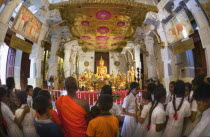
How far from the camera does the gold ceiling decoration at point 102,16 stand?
6.99 meters

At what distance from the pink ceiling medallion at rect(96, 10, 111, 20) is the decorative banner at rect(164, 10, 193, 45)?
Result: 3696 millimetres

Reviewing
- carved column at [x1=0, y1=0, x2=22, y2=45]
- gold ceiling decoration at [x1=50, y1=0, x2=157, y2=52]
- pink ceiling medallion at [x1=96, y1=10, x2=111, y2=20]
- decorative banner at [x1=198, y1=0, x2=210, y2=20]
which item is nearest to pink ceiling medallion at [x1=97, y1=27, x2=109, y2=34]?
gold ceiling decoration at [x1=50, y1=0, x2=157, y2=52]

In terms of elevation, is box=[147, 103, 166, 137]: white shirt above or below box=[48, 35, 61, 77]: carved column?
below

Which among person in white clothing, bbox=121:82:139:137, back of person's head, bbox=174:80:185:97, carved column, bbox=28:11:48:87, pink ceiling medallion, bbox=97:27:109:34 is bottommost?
person in white clothing, bbox=121:82:139:137

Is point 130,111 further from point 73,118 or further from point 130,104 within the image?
point 73,118

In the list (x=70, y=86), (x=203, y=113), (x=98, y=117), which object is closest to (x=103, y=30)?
(x=70, y=86)

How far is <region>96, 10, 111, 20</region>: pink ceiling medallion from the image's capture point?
7787 millimetres

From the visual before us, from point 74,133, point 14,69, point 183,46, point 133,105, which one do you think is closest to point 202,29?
point 183,46

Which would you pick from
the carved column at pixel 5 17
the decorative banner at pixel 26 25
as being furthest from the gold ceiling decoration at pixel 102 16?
the carved column at pixel 5 17

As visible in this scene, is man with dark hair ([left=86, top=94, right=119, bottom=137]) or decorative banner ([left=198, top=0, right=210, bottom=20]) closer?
man with dark hair ([left=86, top=94, right=119, bottom=137])

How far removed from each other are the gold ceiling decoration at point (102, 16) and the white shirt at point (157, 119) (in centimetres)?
574

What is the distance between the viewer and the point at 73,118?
221cm

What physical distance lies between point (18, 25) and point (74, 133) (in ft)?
20.8

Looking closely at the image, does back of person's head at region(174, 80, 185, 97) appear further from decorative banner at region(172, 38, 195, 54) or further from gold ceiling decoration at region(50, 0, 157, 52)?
decorative banner at region(172, 38, 195, 54)
